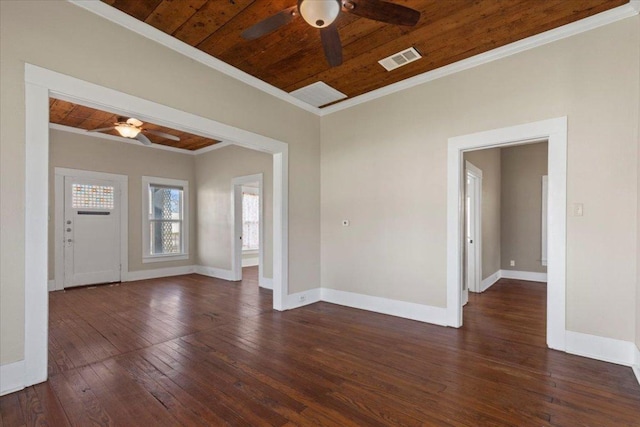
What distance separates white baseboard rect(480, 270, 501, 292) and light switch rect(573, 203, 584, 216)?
284 centimetres

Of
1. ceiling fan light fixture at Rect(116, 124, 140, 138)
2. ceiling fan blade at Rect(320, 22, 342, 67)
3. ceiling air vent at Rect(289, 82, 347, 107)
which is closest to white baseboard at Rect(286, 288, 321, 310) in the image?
ceiling air vent at Rect(289, 82, 347, 107)

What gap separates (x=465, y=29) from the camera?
2.93m

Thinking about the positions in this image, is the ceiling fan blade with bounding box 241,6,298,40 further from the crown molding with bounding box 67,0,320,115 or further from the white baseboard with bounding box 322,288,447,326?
the white baseboard with bounding box 322,288,447,326

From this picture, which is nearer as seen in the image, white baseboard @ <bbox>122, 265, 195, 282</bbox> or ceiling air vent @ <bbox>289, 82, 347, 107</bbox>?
ceiling air vent @ <bbox>289, 82, 347, 107</bbox>

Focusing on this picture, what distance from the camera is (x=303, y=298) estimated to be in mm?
4629

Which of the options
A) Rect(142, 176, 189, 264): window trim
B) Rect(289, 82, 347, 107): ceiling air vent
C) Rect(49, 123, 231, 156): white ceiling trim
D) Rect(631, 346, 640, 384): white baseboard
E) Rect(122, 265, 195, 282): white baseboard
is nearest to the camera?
Rect(631, 346, 640, 384): white baseboard

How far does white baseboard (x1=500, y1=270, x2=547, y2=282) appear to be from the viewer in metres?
6.23

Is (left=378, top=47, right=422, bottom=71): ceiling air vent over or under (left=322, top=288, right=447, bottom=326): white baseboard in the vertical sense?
over

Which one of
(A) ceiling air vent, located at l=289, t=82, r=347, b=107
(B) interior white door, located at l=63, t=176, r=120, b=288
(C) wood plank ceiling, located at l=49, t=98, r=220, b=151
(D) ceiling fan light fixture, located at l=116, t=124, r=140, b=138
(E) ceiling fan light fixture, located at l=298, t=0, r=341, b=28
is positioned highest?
(A) ceiling air vent, located at l=289, t=82, r=347, b=107

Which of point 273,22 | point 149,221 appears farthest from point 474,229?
point 149,221

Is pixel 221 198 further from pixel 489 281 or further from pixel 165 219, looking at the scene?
pixel 489 281

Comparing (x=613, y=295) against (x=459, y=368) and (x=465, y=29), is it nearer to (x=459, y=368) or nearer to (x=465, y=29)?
(x=459, y=368)

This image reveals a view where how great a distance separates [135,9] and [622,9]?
4.19 meters

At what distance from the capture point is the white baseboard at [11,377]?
2.19 meters
